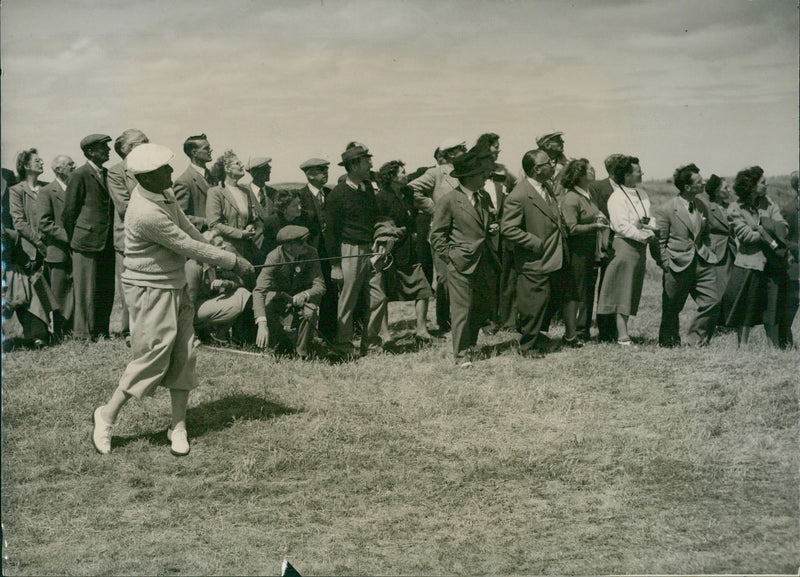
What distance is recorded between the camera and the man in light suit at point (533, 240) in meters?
7.84

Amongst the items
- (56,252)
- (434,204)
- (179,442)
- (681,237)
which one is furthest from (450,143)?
(179,442)

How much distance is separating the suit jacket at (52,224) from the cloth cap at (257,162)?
170 cm

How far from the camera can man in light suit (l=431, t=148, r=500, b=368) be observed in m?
7.59

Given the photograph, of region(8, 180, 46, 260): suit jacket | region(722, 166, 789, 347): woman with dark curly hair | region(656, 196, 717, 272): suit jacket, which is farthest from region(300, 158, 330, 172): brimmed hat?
region(722, 166, 789, 347): woman with dark curly hair

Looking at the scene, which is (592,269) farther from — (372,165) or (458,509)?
(458,509)

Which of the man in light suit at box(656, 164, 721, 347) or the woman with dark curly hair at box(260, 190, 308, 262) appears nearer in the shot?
the woman with dark curly hair at box(260, 190, 308, 262)

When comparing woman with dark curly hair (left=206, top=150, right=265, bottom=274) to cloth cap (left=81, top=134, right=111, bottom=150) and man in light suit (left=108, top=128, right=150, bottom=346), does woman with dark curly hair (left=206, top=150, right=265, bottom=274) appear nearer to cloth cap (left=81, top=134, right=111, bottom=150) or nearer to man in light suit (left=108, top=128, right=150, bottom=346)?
man in light suit (left=108, top=128, right=150, bottom=346)

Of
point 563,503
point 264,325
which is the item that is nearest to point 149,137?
point 264,325

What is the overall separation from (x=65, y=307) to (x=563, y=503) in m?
5.02

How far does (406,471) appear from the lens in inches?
210

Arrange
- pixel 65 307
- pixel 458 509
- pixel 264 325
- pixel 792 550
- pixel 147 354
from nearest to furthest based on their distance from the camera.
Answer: pixel 792 550, pixel 458 509, pixel 147 354, pixel 264 325, pixel 65 307

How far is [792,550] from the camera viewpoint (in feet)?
14.8

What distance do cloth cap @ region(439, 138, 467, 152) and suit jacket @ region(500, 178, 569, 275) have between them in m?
0.74

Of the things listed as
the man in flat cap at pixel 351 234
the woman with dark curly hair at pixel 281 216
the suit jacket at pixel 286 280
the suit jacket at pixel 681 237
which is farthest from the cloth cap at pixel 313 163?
the suit jacket at pixel 681 237
